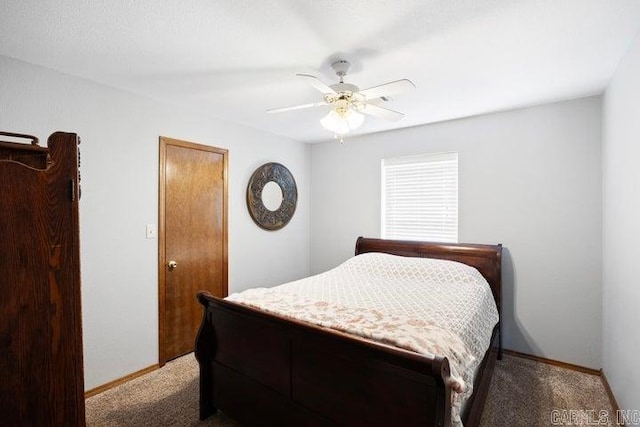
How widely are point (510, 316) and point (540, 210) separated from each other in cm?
100

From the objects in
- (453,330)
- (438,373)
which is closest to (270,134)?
(453,330)

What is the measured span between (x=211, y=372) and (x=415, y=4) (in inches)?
93.2

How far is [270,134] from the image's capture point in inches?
148

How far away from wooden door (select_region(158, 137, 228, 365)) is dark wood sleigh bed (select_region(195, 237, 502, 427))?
945mm

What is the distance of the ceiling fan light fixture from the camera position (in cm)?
195

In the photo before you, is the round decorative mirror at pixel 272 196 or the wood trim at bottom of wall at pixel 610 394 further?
the round decorative mirror at pixel 272 196

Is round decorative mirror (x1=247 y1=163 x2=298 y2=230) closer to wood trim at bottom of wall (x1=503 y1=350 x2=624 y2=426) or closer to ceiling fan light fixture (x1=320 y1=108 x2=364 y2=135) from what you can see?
ceiling fan light fixture (x1=320 y1=108 x2=364 y2=135)

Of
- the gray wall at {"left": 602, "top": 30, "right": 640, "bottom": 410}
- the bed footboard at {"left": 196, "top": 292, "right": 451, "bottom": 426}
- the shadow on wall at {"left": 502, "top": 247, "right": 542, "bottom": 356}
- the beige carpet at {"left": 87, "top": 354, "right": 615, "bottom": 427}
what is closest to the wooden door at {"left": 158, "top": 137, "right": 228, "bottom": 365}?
the beige carpet at {"left": 87, "top": 354, "right": 615, "bottom": 427}

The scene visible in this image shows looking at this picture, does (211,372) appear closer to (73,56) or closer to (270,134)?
(73,56)

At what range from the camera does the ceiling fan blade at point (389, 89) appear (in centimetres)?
168

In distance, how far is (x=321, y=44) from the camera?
5.83ft

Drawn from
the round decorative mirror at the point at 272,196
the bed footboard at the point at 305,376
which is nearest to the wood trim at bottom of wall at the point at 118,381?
the bed footboard at the point at 305,376

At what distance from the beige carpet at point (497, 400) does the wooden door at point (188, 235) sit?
0.39 meters

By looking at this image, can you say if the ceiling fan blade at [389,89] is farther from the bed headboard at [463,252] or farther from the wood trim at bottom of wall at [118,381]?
the wood trim at bottom of wall at [118,381]
